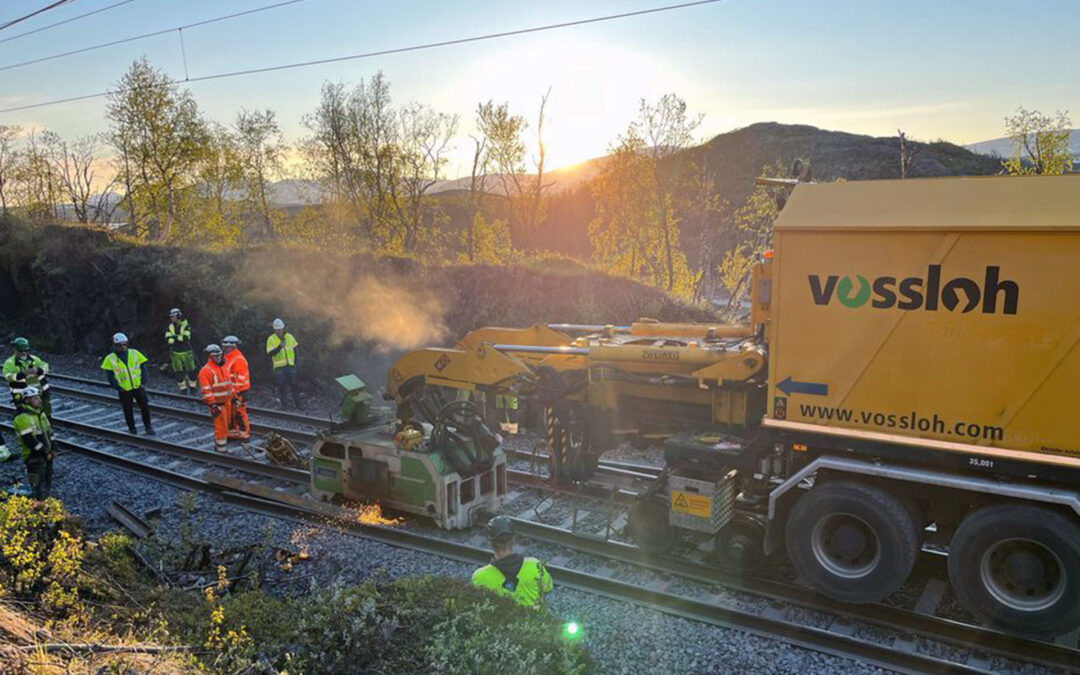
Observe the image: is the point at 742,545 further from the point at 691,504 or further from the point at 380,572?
the point at 380,572

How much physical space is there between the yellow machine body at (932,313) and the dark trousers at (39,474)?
998cm

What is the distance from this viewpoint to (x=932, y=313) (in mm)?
5566

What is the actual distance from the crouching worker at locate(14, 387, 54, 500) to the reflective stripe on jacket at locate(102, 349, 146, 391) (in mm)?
2767

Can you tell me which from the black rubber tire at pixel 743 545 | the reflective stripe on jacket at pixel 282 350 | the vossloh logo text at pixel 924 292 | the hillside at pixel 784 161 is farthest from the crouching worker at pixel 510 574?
the hillside at pixel 784 161

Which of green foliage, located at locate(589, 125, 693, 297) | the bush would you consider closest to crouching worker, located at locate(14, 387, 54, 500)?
the bush

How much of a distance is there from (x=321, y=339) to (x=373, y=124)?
17.1 meters

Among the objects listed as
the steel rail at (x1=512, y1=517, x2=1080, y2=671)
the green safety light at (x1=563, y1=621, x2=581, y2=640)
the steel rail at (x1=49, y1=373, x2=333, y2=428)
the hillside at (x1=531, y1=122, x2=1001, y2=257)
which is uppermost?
the hillside at (x1=531, y1=122, x2=1001, y2=257)

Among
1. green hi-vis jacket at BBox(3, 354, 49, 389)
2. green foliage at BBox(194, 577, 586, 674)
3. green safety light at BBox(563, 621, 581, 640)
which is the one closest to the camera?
green foliage at BBox(194, 577, 586, 674)

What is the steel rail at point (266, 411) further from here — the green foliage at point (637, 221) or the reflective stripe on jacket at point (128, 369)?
the green foliage at point (637, 221)

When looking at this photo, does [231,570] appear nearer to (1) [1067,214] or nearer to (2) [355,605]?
(2) [355,605]

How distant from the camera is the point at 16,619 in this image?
4254 millimetres

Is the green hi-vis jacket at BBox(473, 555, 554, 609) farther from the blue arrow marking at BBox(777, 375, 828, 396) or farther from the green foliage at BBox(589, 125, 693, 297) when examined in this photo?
the green foliage at BBox(589, 125, 693, 297)

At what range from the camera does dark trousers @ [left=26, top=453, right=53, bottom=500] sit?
A: 9.32 metres

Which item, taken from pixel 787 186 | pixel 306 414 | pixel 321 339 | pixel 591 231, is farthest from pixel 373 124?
pixel 787 186
